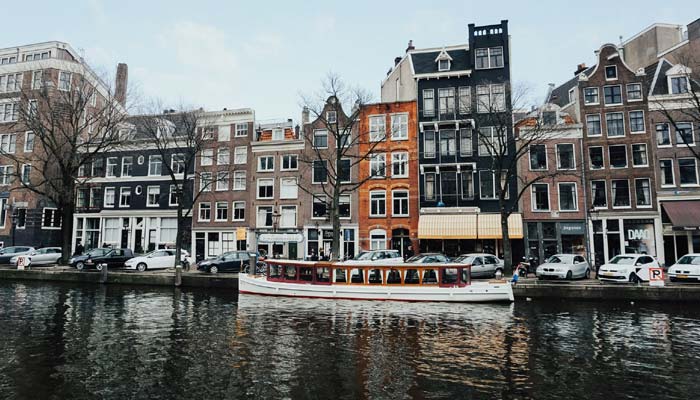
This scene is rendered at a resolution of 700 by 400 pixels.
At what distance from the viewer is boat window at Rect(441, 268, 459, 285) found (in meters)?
26.2

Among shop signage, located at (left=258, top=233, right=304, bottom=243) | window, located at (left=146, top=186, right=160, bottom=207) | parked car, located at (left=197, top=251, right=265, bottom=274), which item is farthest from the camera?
window, located at (left=146, top=186, right=160, bottom=207)

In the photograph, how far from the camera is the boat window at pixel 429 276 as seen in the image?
1040 inches

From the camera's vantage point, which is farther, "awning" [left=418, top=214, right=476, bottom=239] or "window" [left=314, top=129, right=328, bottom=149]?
"window" [left=314, top=129, right=328, bottom=149]

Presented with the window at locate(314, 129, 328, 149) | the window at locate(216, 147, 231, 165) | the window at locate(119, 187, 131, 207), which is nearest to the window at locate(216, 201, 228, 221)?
the window at locate(216, 147, 231, 165)

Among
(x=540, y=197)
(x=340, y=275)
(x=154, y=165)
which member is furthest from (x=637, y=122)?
(x=154, y=165)

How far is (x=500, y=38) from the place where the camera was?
138ft

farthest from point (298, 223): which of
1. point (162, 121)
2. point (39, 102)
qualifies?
point (39, 102)

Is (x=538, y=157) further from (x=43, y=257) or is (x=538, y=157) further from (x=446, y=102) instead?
(x=43, y=257)

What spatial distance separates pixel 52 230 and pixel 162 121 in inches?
947

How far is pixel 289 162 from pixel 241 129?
7.01 metres

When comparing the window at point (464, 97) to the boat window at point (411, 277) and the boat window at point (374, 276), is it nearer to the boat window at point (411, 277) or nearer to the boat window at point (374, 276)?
the boat window at point (411, 277)

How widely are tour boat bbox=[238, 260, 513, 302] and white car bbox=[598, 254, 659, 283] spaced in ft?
24.2

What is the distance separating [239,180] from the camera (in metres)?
47.0

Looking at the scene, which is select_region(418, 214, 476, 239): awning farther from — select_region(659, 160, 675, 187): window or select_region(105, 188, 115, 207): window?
select_region(105, 188, 115, 207): window
